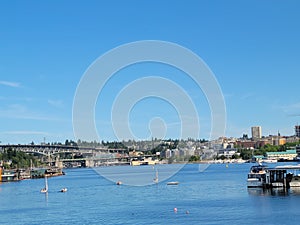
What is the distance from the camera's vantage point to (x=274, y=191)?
3516 centimetres

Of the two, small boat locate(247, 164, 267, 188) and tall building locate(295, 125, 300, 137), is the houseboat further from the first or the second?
tall building locate(295, 125, 300, 137)

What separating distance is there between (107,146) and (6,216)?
7513cm

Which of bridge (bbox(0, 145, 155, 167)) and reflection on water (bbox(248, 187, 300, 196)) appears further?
bridge (bbox(0, 145, 155, 167))

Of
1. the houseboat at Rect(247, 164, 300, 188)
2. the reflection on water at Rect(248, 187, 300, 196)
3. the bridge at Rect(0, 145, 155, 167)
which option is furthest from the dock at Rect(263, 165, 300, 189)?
the bridge at Rect(0, 145, 155, 167)

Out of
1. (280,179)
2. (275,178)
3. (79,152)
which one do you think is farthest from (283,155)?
(280,179)

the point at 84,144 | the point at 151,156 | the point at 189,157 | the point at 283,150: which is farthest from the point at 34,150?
the point at 283,150

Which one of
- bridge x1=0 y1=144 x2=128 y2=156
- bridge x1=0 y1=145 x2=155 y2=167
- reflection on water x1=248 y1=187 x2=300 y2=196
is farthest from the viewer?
bridge x1=0 y1=145 x2=155 y2=167

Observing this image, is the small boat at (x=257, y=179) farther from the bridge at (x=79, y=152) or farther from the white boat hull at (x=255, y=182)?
the bridge at (x=79, y=152)

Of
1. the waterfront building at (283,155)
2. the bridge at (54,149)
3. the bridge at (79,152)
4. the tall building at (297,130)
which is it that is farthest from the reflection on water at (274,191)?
the tall building at (297,130)

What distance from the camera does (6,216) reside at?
29.3 meters

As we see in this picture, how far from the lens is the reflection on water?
33225 millimetres

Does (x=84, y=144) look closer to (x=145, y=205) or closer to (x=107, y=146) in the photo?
(x=107, y=146)

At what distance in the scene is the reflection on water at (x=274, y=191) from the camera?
1308 inches

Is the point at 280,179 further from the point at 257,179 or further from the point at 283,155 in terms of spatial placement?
the point at 283,155
